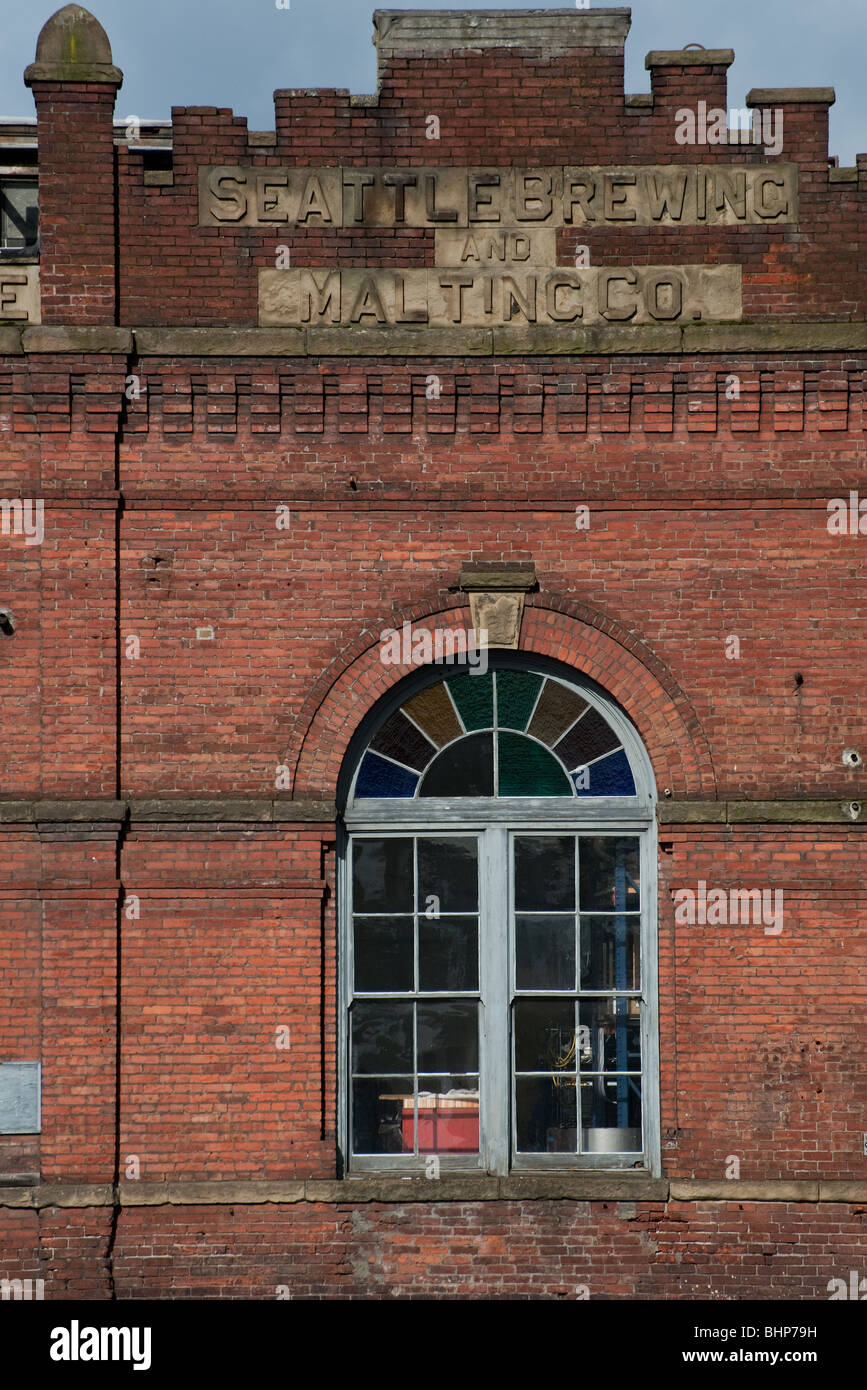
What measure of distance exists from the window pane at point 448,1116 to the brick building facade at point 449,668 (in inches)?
1.1

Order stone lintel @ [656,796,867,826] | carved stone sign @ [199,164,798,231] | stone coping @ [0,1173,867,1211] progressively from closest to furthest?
stone coping @ [0,1173,867,1211] < stone lintel @ [656,796,867,826] < carved stone sign @ [199,164,798,231]

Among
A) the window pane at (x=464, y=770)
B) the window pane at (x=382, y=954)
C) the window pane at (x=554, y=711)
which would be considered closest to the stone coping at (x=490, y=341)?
the window pane at (x=554, y=711)

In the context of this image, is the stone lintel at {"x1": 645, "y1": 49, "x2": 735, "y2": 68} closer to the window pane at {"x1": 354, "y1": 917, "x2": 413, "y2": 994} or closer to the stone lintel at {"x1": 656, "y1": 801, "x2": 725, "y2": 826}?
the stone lintel at {"x1": 656, "y1": 801, "x2": 725, "y2": 826}

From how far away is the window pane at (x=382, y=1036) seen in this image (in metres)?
9.62

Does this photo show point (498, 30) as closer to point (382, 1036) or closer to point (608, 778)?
point (608, 778)

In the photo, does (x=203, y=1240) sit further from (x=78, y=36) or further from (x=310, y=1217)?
(x=78, y=36)

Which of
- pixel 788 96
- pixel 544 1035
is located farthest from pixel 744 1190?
pixel 788 96

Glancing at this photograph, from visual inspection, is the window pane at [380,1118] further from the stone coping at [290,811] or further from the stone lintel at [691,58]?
the stone lintel at [691,58]

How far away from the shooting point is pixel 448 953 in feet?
32.0

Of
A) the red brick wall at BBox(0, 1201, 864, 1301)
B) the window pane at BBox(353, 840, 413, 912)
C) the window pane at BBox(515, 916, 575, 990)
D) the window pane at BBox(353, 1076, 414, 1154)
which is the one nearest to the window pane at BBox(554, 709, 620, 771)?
the window pane at BBox(515, 916, 575, 990)

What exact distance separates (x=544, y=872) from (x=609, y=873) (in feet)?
1.48

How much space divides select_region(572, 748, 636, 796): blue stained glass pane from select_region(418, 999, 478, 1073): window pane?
1.68 metres

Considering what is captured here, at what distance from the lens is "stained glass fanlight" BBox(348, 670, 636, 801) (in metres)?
9.88

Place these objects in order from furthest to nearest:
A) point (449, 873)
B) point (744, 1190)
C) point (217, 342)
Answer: point (449, 873) → point (217, 342) → point (744, 1190)
